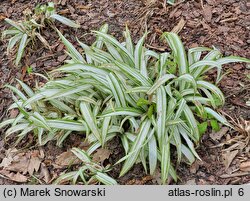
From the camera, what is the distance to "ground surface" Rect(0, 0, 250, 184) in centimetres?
295

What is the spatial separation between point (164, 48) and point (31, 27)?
107 centimetres

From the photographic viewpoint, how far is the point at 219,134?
303cm

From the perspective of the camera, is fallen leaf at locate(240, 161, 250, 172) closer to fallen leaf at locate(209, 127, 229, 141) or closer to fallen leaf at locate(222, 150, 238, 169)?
fallen leaf at locate(222, 150, 238, 169)

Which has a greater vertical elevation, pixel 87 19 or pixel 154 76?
pixel 87 19

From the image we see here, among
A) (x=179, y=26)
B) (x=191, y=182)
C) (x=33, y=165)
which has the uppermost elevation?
(x=179, y=26)

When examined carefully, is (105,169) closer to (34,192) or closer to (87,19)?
(34,192)

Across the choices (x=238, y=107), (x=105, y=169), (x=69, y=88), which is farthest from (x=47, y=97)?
(x=238, y=107)

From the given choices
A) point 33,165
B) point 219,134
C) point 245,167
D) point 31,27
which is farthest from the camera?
point 31,27

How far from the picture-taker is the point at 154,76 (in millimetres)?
3207

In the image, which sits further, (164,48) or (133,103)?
(164,48)

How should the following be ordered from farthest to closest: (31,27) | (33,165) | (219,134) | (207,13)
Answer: (31,27)
(207,13)
(33,165)
(219,134)

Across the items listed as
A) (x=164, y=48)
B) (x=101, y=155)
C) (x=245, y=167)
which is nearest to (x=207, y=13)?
(x=164, y=48)

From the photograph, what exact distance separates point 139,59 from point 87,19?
845mm

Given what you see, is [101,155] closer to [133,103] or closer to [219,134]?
[133,103]
